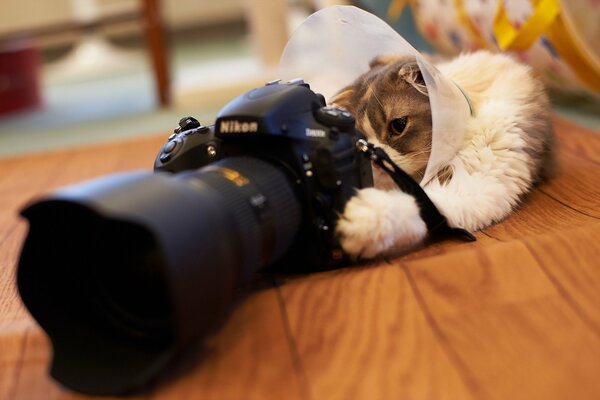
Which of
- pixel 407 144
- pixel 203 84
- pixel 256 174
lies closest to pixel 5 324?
pixel 256 174

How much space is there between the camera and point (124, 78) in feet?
11.3

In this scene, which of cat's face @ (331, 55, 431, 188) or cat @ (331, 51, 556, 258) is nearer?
cat @ (331, 51, 556, 258)

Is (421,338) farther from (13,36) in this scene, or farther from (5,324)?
(13,36)

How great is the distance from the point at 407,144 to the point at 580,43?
0.54m

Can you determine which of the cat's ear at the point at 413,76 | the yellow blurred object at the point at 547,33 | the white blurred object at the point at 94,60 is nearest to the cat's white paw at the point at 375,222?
the cat's ear at the point at 413,76

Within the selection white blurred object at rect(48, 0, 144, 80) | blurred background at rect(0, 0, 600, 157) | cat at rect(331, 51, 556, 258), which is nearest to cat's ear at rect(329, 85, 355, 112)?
cat at rect(331, 51, 556, 258)

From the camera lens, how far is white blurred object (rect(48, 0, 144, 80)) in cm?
373

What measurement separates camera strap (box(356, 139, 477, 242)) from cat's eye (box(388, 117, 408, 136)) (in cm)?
15

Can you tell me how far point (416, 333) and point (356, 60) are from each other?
59cm

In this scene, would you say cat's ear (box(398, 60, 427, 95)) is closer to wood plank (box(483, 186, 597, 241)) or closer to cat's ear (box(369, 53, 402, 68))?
cat's ear (box(369, 53, 402, 68))

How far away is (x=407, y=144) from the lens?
979 mm

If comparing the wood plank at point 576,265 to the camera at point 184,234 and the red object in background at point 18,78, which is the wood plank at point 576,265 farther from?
the red object in background at point 18,78

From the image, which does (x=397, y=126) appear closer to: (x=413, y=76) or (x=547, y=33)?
(x=413, y=76)

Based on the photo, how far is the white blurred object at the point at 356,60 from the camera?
931mm
